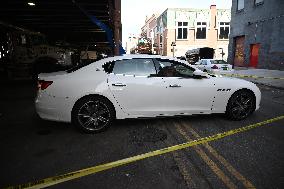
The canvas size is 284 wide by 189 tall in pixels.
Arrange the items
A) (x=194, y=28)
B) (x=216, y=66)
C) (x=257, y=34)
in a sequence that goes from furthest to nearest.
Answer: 1. (x=194, y=28)
2. (x=257, y=34)
3. (x=216, y=66)

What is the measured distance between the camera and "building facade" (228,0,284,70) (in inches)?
816

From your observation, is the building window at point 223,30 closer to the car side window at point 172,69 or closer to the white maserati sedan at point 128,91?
the white maserati sedan at point 128,91

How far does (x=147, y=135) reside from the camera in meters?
5.05

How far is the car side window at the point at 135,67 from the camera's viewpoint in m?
5.31

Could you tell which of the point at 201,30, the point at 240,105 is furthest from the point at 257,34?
the point at 201,30

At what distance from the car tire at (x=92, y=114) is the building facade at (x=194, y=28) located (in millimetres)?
48312

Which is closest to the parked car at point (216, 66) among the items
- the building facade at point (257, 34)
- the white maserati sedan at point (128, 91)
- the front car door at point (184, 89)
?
the building facade at point (257, 34)

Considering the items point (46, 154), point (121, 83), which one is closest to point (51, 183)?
point (46, 154)

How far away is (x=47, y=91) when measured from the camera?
501cm

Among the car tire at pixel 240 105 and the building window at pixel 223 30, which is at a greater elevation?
the building window at pixel 223 30

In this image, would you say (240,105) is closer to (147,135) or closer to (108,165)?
(147,135)

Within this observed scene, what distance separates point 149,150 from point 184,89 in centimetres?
173

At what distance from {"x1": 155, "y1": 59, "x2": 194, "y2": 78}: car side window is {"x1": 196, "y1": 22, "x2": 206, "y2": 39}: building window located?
5156 centimetres

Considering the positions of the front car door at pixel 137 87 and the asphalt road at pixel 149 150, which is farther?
the front car door at pixel 137 87
